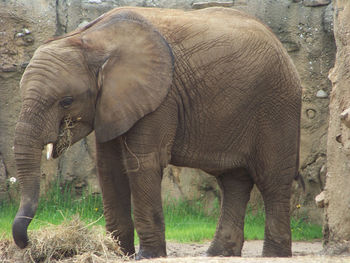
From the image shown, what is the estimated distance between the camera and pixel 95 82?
6.04 metres

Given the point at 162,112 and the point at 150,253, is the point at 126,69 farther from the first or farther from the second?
the point at 150,253

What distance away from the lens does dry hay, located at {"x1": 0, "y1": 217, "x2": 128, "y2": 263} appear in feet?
17.8

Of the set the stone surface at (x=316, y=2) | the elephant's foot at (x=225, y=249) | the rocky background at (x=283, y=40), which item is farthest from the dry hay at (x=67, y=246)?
the stone surface at (x=316, y=2)

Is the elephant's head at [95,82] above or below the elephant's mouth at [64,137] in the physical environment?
above

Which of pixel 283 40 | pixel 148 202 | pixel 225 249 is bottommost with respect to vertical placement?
pixel 225 249

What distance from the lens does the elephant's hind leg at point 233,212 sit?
711 cm

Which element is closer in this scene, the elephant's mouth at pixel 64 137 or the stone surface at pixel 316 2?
the elephant's mouth at pixel 64 137

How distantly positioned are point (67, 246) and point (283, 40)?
4.79 m

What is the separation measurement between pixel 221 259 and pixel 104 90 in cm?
180

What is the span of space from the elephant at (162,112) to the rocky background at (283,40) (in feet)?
7.76

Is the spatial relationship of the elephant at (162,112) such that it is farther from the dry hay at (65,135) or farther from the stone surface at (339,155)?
the stone surface at (339,155)

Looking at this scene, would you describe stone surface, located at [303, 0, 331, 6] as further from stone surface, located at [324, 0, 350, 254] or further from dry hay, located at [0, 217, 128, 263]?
dry hay, located at [0, 217, 128, 263]

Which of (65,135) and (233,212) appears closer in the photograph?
(65,135)

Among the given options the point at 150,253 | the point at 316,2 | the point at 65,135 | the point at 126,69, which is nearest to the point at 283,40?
the point at 316,2
